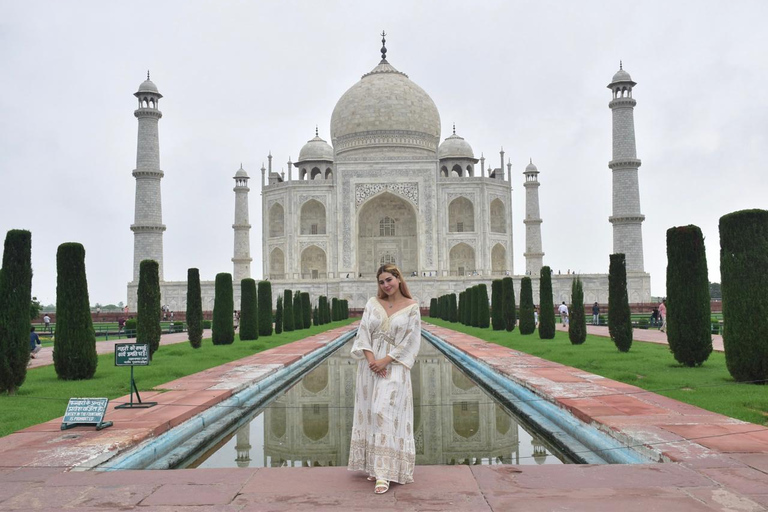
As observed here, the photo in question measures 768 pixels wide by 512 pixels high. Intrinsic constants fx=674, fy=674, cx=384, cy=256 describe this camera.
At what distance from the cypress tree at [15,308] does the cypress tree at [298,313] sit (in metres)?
10.6

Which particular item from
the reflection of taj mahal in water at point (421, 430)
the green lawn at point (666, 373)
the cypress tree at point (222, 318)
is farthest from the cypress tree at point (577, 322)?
the cypress tree at point (222, 318)

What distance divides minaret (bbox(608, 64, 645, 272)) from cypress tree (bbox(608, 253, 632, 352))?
1634 cm

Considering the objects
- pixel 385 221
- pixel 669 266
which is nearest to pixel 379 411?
pixel 669 266

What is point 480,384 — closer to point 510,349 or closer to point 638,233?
point 510,349

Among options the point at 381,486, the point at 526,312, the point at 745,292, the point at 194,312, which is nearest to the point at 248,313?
the point at 194,312

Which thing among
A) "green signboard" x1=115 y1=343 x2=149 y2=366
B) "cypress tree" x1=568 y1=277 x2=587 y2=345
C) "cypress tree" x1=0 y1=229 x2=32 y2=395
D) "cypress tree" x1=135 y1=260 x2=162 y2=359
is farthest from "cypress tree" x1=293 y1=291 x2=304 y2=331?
"green signboard" x1=115 y1=343 x2=149 y2=366

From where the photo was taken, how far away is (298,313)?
16781mm

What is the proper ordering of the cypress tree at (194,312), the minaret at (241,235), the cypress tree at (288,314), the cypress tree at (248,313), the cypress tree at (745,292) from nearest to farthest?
the cypress tree at (745,292) < the cypress tree at (194,312) < the cypress tree at (248,313) < the cypress tree at (288,314) < the minaret at (241,235)

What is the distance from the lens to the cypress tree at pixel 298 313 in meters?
16.6

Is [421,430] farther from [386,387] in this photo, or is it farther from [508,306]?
[508,306]

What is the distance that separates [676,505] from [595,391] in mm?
2780

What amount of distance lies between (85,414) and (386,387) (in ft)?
6.73

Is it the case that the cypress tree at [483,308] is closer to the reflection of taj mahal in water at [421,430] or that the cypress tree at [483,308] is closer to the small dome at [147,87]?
the reflection of taj mahal in water at [421,430]

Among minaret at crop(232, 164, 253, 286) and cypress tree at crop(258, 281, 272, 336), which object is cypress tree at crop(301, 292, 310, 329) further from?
minaret at crop(232, 164, 253, 286)
